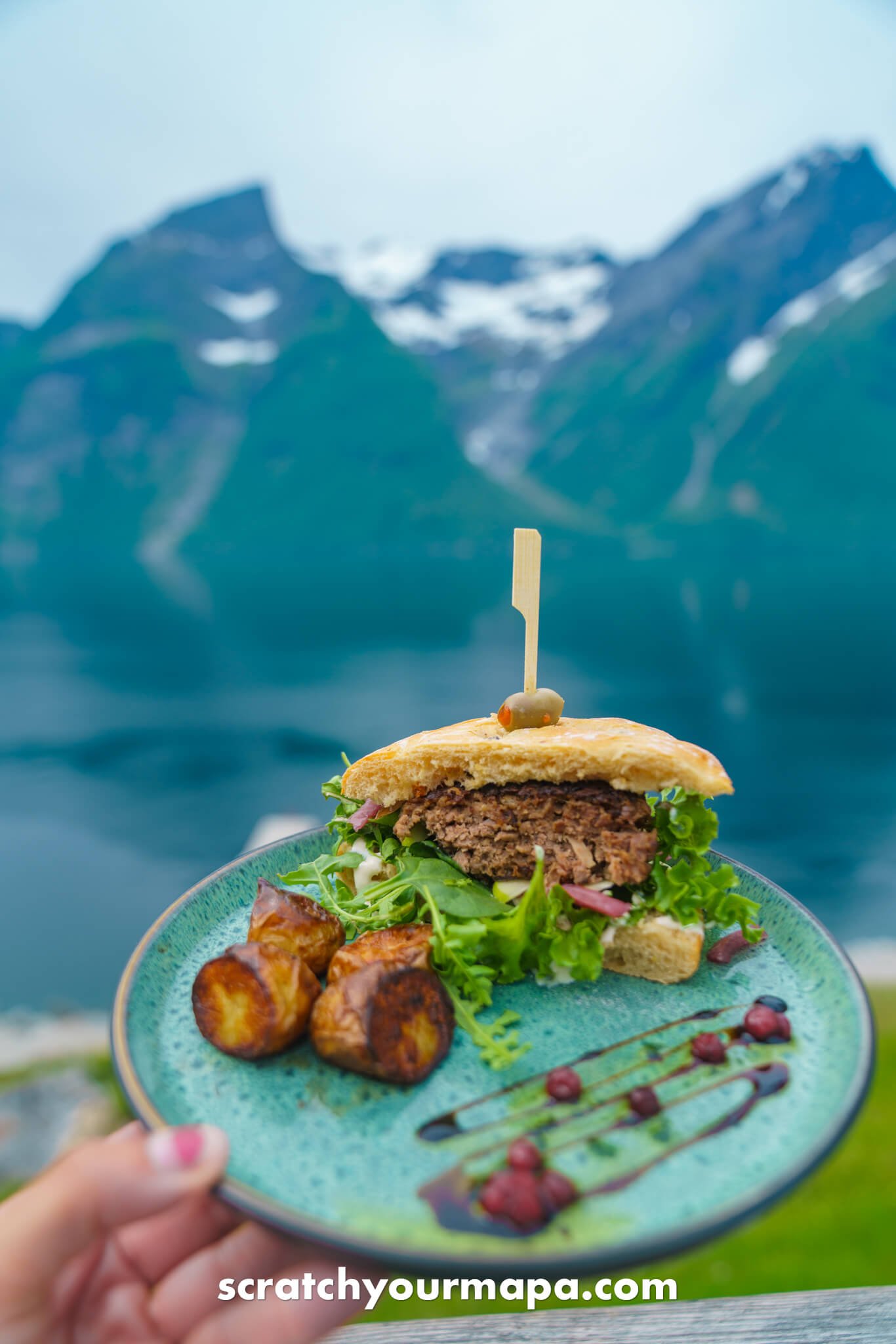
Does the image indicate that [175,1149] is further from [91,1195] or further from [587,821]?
[587,821]

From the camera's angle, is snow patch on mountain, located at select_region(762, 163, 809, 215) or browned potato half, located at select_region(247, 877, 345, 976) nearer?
browned potato half, located at select_region(247, 877, 345, 976)

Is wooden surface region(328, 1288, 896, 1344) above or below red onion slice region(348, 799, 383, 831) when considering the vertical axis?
below

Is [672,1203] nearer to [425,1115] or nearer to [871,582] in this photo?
[425,1115]

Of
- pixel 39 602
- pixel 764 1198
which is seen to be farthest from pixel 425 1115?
pixel 39 602

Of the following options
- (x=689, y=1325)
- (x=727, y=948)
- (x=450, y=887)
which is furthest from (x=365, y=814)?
(x=689, y=1325)

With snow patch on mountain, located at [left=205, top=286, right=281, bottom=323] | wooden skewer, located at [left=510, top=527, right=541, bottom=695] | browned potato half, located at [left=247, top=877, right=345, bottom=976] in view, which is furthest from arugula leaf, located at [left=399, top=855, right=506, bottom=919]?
snow patch on mountain, located at [left=205, top=286, right=281, bottom=323]

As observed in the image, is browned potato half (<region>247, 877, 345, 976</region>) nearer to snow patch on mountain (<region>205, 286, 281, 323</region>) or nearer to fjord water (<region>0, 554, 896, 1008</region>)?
fjord water (<region>0, 554, 896, 1008</region>)

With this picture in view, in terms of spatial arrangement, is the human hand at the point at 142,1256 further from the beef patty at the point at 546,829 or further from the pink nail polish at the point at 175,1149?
the beef patty at the point at 546,829
